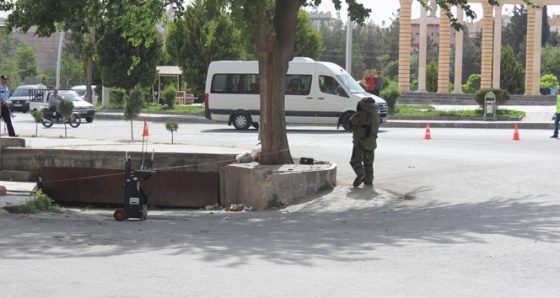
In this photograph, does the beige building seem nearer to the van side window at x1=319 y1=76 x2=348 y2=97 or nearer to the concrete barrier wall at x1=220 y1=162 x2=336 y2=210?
the van side window at x1=319 y1=76 x2=348 y2=97

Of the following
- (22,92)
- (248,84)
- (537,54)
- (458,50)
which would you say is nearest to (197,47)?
(22,92)

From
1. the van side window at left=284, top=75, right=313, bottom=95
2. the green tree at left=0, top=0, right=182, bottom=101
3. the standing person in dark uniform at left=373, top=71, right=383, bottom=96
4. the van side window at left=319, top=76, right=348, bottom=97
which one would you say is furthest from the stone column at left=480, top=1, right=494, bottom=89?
the green tree at left=0, top=0, right=182, bottom=101

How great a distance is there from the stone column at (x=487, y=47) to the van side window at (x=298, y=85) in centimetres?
3088

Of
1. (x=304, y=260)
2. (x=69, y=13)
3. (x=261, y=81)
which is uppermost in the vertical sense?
(x=69, y=13)

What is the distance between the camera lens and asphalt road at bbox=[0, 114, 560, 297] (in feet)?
25.3

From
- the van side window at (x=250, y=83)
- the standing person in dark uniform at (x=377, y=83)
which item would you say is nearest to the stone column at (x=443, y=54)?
the standing person in dark uniform at (x=377, y=83)

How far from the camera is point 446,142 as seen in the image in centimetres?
2497

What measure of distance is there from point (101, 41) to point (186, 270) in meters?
37.1

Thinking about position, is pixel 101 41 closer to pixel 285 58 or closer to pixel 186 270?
pixel 285 58

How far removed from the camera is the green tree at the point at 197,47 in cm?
4484

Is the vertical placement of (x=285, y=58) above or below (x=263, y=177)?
above

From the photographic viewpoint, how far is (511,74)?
63.2 meters

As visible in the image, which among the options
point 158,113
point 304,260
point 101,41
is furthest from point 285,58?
point 101,41

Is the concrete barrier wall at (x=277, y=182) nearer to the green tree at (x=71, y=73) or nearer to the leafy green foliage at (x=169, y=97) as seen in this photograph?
the leafy green foliage at (x=169, y=97)
